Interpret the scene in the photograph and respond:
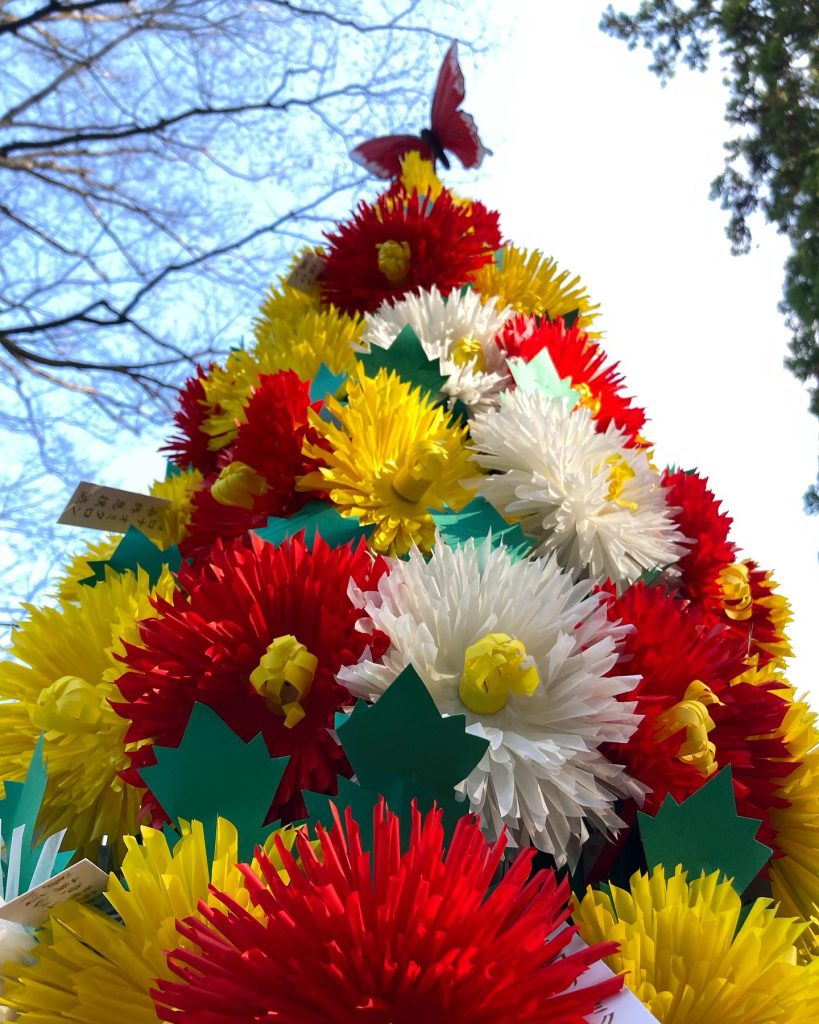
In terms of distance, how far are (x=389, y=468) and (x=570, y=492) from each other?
4.1 inches

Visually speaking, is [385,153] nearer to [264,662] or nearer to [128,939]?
[264,662]

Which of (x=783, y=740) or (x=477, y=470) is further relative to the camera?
(x=477, y=470)

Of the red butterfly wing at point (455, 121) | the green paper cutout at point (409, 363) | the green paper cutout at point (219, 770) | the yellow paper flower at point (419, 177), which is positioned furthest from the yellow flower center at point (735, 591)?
the red butterfly wing at point (455, 121)

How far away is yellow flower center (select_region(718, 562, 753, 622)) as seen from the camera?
536 mm

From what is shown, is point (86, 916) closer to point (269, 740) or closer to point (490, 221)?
point (269, 740)

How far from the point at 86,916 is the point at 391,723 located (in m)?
0.12

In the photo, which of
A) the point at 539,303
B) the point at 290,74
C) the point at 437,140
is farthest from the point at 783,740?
the point at 290,74

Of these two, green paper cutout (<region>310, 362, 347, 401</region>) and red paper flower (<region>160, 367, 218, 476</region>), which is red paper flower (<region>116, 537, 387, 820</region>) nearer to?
green paper cutout (<region>310, 362, 347, 401</region>)

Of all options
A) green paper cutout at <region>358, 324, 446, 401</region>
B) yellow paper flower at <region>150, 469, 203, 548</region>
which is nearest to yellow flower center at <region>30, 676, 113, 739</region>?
yellow paper flower at <region>150, 469, 203, 548</region>

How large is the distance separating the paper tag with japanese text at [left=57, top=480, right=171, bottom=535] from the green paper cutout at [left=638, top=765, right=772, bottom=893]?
0.39m

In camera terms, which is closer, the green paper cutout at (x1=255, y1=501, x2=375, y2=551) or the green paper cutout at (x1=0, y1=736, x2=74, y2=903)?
the green paper cutout at (x1=0, y1=736, x2=74, y2=903)

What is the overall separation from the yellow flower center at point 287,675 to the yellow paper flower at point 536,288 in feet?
1.95

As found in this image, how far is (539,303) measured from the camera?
33.8 inches

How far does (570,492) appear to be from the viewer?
0.45 m
